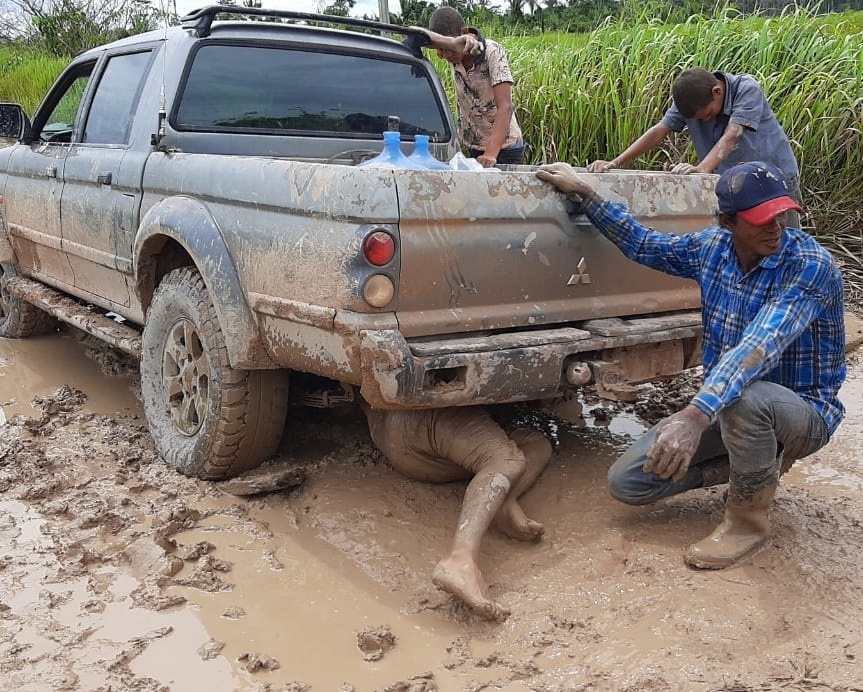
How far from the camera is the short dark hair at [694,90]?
4738mm

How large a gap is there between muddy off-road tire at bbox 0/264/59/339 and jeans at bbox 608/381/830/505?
4253mm

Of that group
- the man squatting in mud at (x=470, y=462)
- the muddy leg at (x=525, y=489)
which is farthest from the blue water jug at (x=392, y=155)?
the muddy leg at (x=525, y=489)

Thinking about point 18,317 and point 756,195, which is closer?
point 756,195

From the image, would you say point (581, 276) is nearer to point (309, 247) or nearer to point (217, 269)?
point (309, 247)

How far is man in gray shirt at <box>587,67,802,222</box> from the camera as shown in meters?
4.77

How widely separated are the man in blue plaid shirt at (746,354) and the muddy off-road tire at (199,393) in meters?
1.36

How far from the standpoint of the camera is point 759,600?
104 inches

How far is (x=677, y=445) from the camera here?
254 cm

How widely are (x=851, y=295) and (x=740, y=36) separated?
260 cm

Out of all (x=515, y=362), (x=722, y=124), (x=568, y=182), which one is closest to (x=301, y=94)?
(x=568, y=182)

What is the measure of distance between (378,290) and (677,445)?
1032 mm

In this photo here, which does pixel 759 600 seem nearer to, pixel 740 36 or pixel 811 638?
pixel 811 638

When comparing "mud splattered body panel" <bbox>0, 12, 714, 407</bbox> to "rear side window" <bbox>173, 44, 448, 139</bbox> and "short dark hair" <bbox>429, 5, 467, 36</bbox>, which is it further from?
"short dark hair" <bbox>429, 5, 467, 36</bbox>

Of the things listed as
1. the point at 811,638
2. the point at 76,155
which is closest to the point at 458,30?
the point at 76,155
